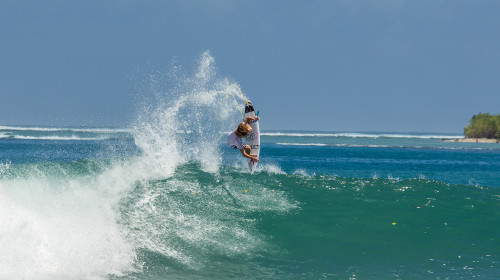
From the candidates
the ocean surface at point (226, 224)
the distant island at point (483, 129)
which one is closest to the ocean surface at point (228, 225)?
the ocean surface at point (226, 224)

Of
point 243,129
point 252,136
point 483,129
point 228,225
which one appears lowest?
point 228,225

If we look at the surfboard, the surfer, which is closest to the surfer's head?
the surfer

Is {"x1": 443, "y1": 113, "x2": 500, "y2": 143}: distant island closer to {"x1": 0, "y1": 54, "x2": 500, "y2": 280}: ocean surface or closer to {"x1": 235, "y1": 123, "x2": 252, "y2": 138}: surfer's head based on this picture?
{"x1": 0, "y1": 54, "x2": 500, "y2": 280}: ocean surface

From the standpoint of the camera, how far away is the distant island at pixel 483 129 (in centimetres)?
10206

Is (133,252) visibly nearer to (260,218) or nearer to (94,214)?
Answer: (94,214)

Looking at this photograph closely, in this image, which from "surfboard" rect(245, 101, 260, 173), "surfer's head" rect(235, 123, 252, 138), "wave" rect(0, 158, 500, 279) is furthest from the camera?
"surfboard" rect(245, 101, 260, 173)

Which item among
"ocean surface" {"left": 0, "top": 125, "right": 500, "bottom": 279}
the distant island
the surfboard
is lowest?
"ocean surface" {"left": 0, "top": 125, "right": 500, "bottom": 279}

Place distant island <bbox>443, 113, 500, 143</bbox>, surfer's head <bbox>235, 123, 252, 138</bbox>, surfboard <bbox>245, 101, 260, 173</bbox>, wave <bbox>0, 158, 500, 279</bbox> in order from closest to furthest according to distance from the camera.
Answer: wave <bbox>0, 158, 500, 279</bbox> → surfer's head <bbox>235, 123, 252, 138</bbox> → surfboard <bbox>245, 101, 260, 173</bbox> → distant island <bbox>443, 113, 500, 143</bbox>

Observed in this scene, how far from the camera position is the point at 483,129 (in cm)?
10475

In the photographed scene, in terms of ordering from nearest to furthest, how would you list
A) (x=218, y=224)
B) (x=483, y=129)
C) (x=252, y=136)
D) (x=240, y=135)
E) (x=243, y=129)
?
1. (x=218, y=224)
2. (x=243, y=129)
3. (x=240, y=135)
4. (x=252, y=136)
5. (x=483, y=129)

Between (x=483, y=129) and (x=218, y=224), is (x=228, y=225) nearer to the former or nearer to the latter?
(x=218, y=224)

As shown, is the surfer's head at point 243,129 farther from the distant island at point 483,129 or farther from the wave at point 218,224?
the distant island at point 483,129

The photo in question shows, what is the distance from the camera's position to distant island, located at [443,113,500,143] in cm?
10206

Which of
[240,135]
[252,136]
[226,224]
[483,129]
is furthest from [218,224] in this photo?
[483,129]
